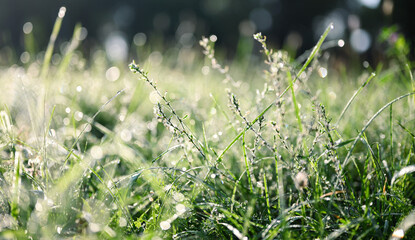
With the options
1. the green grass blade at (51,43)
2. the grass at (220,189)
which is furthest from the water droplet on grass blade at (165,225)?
the green grass blade at (51,43)

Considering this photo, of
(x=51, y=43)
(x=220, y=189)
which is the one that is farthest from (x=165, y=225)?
(x=51, y=43)

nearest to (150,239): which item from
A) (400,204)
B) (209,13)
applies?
(400,204)

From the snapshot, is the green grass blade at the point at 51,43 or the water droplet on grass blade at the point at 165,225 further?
the green grass blade at the point at 51,43

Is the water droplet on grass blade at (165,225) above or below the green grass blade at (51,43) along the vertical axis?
below

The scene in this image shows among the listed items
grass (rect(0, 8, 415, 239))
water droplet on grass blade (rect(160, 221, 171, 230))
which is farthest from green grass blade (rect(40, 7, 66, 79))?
water droplet on grass blade (rect(160, 221, 171, 230))

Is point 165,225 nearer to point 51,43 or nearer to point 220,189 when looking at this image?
point 220,189

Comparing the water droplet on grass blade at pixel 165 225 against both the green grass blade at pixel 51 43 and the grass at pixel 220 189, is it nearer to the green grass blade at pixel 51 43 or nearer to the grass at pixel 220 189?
the grass at pixel 220 189

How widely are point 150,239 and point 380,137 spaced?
3.07 feet

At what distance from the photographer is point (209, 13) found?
17.5m

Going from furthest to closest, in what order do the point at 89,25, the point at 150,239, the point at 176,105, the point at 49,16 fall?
1. the point at 89,25
2. the point at 49,16
3. the point at 176,105
4. the point at 150,239

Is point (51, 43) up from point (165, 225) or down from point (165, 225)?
up

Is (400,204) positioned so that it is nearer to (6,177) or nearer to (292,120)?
(292,120)

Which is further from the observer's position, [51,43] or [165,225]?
[51,43]

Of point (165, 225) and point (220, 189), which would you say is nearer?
point (165, 225)
